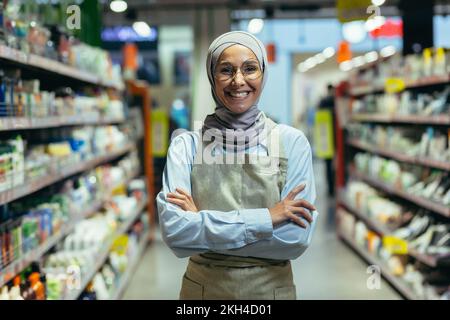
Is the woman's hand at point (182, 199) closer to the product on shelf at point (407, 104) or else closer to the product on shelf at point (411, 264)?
the product on shelf at point (411, 264)

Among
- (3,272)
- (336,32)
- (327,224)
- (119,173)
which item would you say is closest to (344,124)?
(327,224)

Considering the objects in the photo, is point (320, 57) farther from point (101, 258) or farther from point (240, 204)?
point (240, 204)

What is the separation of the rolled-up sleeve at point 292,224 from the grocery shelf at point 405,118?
2.79 meters

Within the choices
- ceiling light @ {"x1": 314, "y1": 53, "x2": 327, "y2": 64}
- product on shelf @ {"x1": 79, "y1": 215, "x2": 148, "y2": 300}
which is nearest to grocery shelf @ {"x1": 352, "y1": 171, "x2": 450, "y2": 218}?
product on shelf @ {"x1": 79, "y1": 215, "x2": 148, "y2": 300}

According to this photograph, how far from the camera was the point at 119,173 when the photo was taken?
6.39 m

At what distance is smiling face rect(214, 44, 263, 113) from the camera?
1891mm

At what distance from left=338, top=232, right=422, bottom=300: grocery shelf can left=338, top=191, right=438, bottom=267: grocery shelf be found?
242 mm

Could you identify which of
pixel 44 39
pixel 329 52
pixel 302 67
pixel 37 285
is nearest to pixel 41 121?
pixel 44 39

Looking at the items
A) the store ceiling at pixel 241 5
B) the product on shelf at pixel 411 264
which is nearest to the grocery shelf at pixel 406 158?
the product on shelf at pixel 411 264

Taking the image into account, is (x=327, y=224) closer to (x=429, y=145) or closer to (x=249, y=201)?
(x=429, y=145)

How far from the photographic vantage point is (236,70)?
1898mm

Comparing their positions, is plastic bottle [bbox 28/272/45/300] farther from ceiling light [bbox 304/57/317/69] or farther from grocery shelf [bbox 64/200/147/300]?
ceiling light [bbox 304/57/317/69]

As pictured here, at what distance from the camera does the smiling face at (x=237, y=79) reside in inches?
74.4

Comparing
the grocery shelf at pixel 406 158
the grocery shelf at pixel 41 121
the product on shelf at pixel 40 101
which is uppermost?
the product on shelf at pixel 40 101
